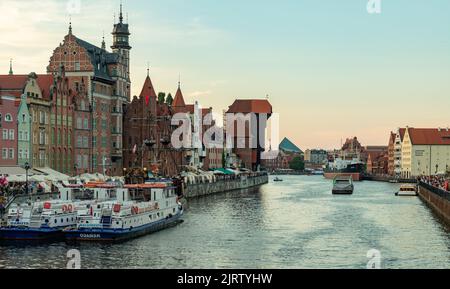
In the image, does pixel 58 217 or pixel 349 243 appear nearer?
pixel 349 243

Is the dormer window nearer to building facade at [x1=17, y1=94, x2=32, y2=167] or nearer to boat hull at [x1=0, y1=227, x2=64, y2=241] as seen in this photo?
building facade at [x1=17, y1=94, x2=32, y2=167]

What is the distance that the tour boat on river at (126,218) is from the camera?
2037 inches

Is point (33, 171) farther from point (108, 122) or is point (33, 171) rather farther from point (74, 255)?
point (74, 255)

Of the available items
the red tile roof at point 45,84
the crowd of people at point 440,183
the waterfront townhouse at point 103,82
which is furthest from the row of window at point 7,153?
the crowd of people at point 440,183

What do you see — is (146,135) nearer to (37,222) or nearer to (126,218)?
(126,218)

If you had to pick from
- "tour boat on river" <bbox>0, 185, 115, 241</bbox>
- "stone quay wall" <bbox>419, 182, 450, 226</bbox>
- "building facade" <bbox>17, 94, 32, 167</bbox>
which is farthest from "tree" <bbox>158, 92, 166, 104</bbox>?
"tour boat on river" <bbox>0, 185, 115, 241</bbox>

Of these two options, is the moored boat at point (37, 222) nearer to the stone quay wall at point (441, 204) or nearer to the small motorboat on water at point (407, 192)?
the stone quay wall at point (441, 204)

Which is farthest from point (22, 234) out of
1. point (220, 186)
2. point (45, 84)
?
point (220, 186)

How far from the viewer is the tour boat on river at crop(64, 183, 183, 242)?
51.8m

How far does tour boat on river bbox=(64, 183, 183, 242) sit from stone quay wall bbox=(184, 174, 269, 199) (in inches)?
1924

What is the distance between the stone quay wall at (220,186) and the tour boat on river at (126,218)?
48.9 meters
